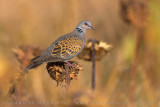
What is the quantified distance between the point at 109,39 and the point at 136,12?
2.35 metres

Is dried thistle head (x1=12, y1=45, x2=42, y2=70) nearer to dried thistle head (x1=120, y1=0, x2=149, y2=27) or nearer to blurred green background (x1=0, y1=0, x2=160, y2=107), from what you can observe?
blurred green background (x1=0, y1=0, x2=160, y2=107)

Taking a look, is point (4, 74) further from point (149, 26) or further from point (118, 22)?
point (118, 22)

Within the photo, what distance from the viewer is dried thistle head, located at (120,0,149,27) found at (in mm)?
5602

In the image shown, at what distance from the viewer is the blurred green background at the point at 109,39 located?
5.36m

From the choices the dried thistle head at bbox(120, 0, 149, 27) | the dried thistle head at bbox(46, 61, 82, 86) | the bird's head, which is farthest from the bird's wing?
the dried thistle head at bbox(120, 0, 149, 27)

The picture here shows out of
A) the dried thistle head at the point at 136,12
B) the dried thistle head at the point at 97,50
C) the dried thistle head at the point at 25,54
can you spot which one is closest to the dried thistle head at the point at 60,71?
the dried thistle head at the point at 97,50

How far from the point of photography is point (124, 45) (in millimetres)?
6855

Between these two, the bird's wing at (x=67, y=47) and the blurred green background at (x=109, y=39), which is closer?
the bird's wing at (x=67, y=47)

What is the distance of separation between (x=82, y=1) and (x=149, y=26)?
8.20 feet

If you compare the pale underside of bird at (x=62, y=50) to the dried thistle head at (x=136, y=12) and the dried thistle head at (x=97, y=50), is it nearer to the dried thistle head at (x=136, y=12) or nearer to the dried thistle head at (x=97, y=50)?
the dried thistle head at (x=97, y=50)

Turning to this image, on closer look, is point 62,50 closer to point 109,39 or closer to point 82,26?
point 82,26

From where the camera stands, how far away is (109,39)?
7.90 metres

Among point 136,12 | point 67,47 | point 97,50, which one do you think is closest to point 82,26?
point 97,50

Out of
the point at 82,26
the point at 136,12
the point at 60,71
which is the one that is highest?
the point at 136,12
